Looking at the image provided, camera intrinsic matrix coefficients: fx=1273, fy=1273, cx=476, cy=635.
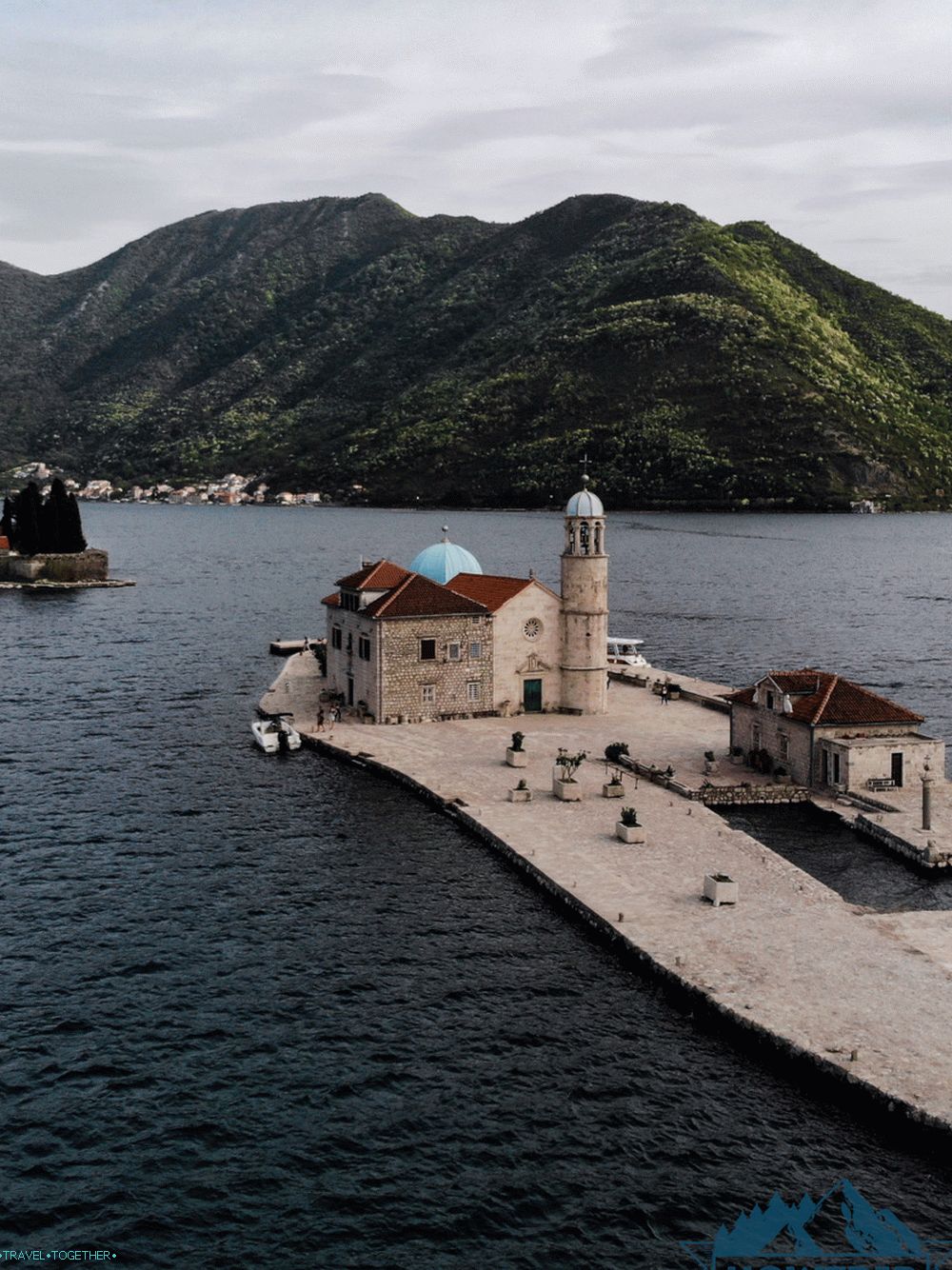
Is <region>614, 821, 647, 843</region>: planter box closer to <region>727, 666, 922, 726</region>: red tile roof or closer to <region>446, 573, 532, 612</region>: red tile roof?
<region>727, 666, 922, 726</region>: red tile roof

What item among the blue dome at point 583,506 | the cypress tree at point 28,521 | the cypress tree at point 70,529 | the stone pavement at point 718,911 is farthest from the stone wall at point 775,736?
the cypress tree at point 70,529

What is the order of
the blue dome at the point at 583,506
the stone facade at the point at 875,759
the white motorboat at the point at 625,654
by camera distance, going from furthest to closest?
the white motorboat at the point at 625,654 < the blue dome at the point at 583,506 < the stone facade at the point at 875,759

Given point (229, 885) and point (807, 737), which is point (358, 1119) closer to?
point (229, 885)

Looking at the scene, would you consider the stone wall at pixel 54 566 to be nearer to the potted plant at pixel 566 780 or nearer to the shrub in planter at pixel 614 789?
the potted plant at pixel 566 780

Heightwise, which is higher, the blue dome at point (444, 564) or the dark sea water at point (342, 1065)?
the blue dome at point (444, 564)

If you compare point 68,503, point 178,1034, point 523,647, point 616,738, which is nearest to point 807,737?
point 616,738

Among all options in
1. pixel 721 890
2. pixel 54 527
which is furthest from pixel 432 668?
pixel 54 527
